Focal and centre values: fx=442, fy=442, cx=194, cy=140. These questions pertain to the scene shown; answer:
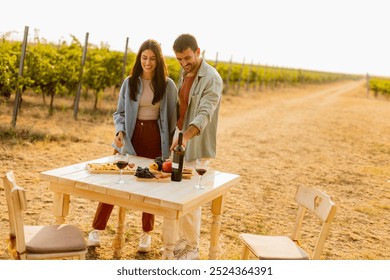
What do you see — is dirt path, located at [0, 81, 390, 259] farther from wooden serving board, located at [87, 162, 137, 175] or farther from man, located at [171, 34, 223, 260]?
wooden serving board, located at [87, 162, 137, 175]

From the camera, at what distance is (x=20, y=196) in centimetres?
212

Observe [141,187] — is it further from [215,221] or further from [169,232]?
[215,221]

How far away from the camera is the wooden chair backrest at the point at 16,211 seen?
2117 millimetres

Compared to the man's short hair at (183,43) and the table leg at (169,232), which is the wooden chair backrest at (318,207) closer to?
the table leg at (169,232)

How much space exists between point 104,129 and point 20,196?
7194mm

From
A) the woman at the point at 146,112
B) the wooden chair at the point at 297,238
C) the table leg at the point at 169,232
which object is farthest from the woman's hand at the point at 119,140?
the wooden chair at the point at 297,238

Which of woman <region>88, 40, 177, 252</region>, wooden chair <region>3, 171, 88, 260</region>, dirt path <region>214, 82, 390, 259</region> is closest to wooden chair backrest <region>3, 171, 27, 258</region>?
wooden chair <region>3, 171, 88, 260</region>

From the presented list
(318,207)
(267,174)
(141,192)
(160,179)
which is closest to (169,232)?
(141,192)

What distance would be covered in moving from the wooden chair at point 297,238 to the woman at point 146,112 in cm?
106

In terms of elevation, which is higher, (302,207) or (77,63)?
(77,63)
